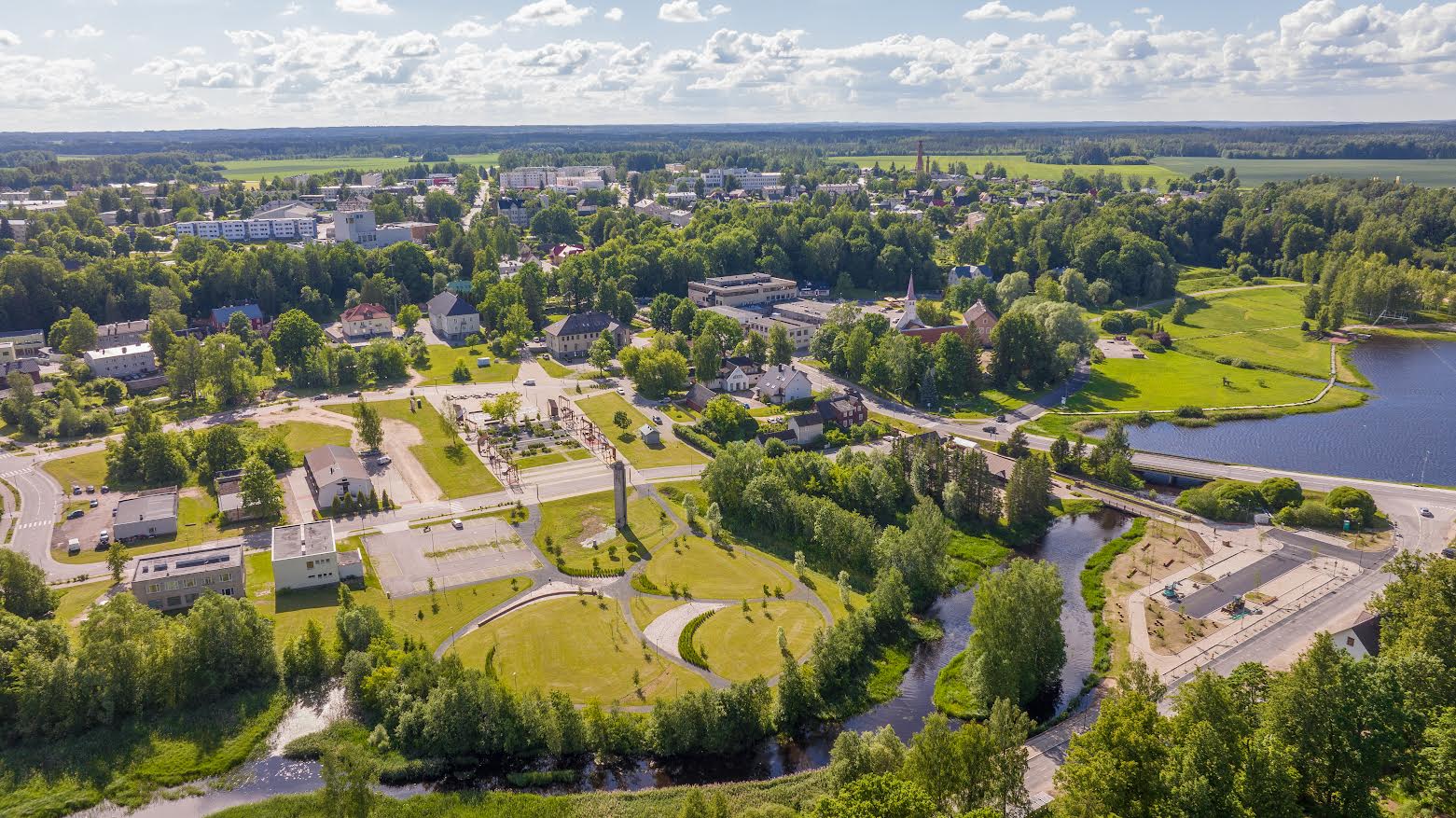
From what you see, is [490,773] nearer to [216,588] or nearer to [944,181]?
[216,588]

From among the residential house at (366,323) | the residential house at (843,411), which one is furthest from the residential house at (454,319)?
the residential house at (843,411)

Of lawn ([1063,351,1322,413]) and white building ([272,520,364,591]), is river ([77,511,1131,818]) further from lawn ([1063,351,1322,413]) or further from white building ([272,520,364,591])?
lawn ([1063,351,1322,413])

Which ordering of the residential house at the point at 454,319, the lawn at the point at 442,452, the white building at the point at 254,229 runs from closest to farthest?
1. the lawn at the point at 442,452
2. the residential house at the point at 454,319
3. the white building at the point at 254,229

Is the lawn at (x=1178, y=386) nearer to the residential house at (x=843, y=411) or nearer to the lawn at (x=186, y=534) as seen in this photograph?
the residential house at (x=843, y=411)

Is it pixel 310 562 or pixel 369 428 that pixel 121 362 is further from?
pixel 310 562

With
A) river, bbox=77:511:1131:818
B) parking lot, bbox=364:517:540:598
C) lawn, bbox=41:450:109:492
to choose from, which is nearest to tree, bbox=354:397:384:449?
parking lot, bbox=364:517:540:598
